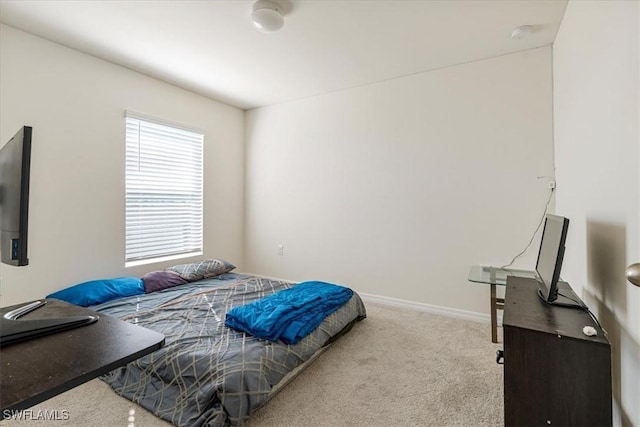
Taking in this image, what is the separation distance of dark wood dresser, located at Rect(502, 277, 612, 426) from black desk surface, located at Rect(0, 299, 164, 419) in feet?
4.20

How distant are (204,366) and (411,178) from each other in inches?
101

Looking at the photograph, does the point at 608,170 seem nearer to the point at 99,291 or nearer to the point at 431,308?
the point at 431,308

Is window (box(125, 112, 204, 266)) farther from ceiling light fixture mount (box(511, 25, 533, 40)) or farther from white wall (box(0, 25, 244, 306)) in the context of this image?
ceiling light fixture mount (box(511, 25, 533, 40))

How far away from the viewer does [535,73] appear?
8.91 ft

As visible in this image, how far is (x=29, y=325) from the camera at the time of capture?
3.20ft

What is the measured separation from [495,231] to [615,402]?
1.78m

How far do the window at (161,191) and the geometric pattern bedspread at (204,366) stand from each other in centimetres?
104

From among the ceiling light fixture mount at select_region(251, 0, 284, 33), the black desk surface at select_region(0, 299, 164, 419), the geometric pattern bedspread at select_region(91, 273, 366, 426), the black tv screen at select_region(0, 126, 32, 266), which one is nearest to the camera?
the black desk surface at select_region(0, 299, 164, 419)

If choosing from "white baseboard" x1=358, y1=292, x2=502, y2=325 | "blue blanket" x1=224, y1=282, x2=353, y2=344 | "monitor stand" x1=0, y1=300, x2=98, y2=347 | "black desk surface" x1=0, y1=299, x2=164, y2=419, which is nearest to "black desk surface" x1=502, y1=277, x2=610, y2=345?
"blue blanket" x1=224, y1=282, x2=353, y2=344

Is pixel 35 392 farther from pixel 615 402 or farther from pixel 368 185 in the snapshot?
pixel 368 185

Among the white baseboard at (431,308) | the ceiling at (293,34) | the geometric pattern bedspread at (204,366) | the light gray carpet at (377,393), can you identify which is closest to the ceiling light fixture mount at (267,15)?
the ceiling at (293,34)

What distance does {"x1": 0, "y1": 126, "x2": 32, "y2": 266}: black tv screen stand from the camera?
0.88 meters

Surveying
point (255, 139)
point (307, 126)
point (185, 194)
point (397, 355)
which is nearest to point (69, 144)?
point (185, 194)

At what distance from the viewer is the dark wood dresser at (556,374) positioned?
3.55 ft
